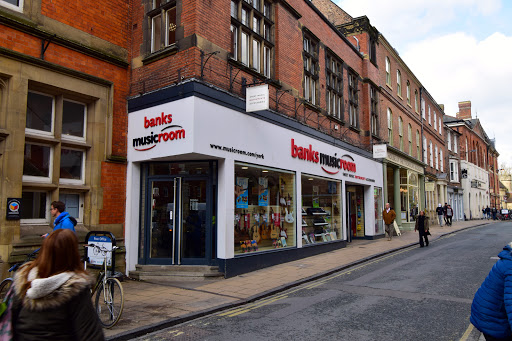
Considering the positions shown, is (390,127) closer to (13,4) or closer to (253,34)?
(253,34)

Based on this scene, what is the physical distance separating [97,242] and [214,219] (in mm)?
3429

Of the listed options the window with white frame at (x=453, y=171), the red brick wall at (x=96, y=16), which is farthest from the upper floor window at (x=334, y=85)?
the window with white frame at (x=453, y=171)

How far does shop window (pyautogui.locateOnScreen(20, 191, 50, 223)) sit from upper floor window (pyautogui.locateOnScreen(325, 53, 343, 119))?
438 inches

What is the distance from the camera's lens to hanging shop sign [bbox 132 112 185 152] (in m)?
8.79

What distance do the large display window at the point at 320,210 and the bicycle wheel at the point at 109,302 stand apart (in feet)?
27.0

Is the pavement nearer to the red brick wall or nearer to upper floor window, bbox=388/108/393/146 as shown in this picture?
the red brick wall

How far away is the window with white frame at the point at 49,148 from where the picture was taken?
7941 millimetres

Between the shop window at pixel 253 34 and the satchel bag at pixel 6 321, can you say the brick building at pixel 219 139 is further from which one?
the satchel bag at pixel 6 321

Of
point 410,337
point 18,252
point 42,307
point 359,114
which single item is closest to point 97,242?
point 18,252

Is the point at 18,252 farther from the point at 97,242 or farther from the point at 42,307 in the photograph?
the point at 42,307

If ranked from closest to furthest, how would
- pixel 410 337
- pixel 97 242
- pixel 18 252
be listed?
pixel 410 337 → pixel 97 242 → pixel 18 252

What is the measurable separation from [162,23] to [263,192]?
537cm

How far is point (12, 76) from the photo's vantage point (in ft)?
24.5

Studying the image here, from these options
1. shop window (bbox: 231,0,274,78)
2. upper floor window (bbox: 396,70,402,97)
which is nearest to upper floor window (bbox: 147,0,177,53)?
shop window (bbox: 231,0,274,78)
